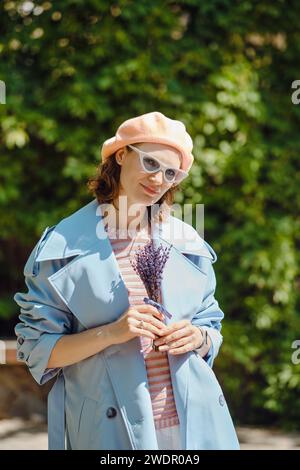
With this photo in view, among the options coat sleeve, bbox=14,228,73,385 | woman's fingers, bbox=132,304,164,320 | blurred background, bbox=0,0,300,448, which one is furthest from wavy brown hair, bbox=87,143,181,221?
blurred background, bbox=0,0,300,448

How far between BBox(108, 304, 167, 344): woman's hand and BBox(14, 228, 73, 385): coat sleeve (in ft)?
0.50

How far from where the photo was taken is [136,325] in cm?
179

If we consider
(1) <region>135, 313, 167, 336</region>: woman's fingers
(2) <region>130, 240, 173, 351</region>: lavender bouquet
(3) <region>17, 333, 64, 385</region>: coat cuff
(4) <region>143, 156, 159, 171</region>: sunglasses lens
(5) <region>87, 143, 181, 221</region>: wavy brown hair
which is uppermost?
(4) <region>143, 156, 159, 171</region>: sunglasses lens

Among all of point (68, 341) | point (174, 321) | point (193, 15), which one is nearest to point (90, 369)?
point (68, 341)

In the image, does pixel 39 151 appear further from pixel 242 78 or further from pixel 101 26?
pixel 242 78

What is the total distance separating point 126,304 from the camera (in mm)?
1886

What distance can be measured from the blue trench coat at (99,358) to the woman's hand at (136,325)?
0.07m

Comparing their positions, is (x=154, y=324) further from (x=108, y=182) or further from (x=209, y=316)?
(x=108, y=182)

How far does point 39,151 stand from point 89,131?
16.9 inches

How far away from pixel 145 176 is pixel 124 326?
38 centimetres

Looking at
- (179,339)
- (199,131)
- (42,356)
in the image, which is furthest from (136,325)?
(199,131)

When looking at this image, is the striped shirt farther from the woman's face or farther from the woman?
the woman's face

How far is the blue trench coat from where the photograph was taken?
1.85 meters

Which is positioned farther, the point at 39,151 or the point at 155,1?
the point at 39,151
